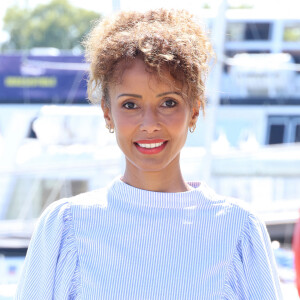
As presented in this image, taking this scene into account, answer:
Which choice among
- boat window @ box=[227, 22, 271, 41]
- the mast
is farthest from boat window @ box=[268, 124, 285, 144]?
the mast

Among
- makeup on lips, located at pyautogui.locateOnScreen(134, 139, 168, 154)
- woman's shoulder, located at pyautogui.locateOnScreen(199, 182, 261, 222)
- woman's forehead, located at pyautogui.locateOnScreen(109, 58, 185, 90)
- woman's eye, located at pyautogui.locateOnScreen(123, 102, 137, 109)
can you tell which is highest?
woman's forehead, located at pyautogui.locateOnScreen(109, 58, 185, 90)

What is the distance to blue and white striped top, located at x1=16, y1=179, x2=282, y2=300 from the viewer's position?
1.10m

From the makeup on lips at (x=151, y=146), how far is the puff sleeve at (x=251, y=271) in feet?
0.77

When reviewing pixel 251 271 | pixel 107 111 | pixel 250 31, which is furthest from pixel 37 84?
pixel 251 271

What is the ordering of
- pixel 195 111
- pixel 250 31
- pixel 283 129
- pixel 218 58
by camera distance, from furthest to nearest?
pixel 250 31 < pixel 283 129 < pixel 218 58 < pixel 195 111

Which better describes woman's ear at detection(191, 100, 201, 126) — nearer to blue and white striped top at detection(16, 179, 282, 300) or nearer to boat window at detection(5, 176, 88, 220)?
blue and white striped top at detection(16, 179, 282, 300)

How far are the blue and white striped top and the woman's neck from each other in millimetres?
44

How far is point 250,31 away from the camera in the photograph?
45.8 feet

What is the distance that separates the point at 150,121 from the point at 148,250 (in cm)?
25

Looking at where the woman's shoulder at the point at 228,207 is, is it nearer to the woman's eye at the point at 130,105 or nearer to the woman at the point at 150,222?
the woman at the point at 150,222

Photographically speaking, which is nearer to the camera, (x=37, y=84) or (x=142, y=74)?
(x=142, y=74)

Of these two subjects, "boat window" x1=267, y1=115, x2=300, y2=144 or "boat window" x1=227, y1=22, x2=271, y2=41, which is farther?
"boat window" x1=227, y1=22, x2=271, y2=41

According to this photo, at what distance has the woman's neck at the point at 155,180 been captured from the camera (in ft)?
3.98

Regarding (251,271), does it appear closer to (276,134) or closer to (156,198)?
(156,198)
